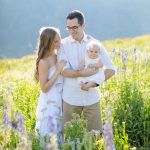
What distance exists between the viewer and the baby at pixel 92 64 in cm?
570

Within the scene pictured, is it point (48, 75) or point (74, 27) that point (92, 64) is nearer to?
point (74, 27)

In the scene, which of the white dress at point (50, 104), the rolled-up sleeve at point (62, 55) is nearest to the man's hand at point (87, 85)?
the rolled-up sleeve at point (62, 55)

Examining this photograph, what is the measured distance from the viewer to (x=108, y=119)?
10.6ft

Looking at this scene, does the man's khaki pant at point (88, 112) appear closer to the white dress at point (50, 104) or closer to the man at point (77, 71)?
the man at point (77, 71)

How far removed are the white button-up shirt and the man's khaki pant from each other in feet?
0.21

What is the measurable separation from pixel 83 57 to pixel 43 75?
1.81 feet

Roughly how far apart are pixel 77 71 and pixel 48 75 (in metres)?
0.49

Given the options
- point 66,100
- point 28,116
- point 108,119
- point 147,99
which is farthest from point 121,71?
point 108,119

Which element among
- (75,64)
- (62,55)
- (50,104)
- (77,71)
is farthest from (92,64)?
(50,104)

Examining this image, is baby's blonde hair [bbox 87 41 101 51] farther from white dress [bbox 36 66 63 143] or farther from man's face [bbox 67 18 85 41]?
white dress [bbox 36 66 63 143]

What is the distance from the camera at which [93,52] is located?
5.69m

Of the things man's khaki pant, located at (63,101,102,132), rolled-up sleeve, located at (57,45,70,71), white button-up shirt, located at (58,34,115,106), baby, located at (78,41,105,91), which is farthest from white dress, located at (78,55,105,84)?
man's khaki pant, located at (63,101,102,132)

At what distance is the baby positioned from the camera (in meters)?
5.70

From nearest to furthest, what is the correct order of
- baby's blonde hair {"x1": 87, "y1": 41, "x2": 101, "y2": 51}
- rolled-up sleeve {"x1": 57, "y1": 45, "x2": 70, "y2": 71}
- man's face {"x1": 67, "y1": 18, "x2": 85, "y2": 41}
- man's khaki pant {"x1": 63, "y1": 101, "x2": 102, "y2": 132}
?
baby's blonde hair {"x1": 87, "y1": 41, "x2": 101, "y2": 51} < man's face {"x1": 67, "y1": 18, "x2": 85, "y2": 41} < rolled-up sleeve {"x1": 57, "y1": 45, "x2": 70, "y2": 71} < man's khaki pant {"x1": 63, "y1": 101, "x2": 102, "y2": 132}
